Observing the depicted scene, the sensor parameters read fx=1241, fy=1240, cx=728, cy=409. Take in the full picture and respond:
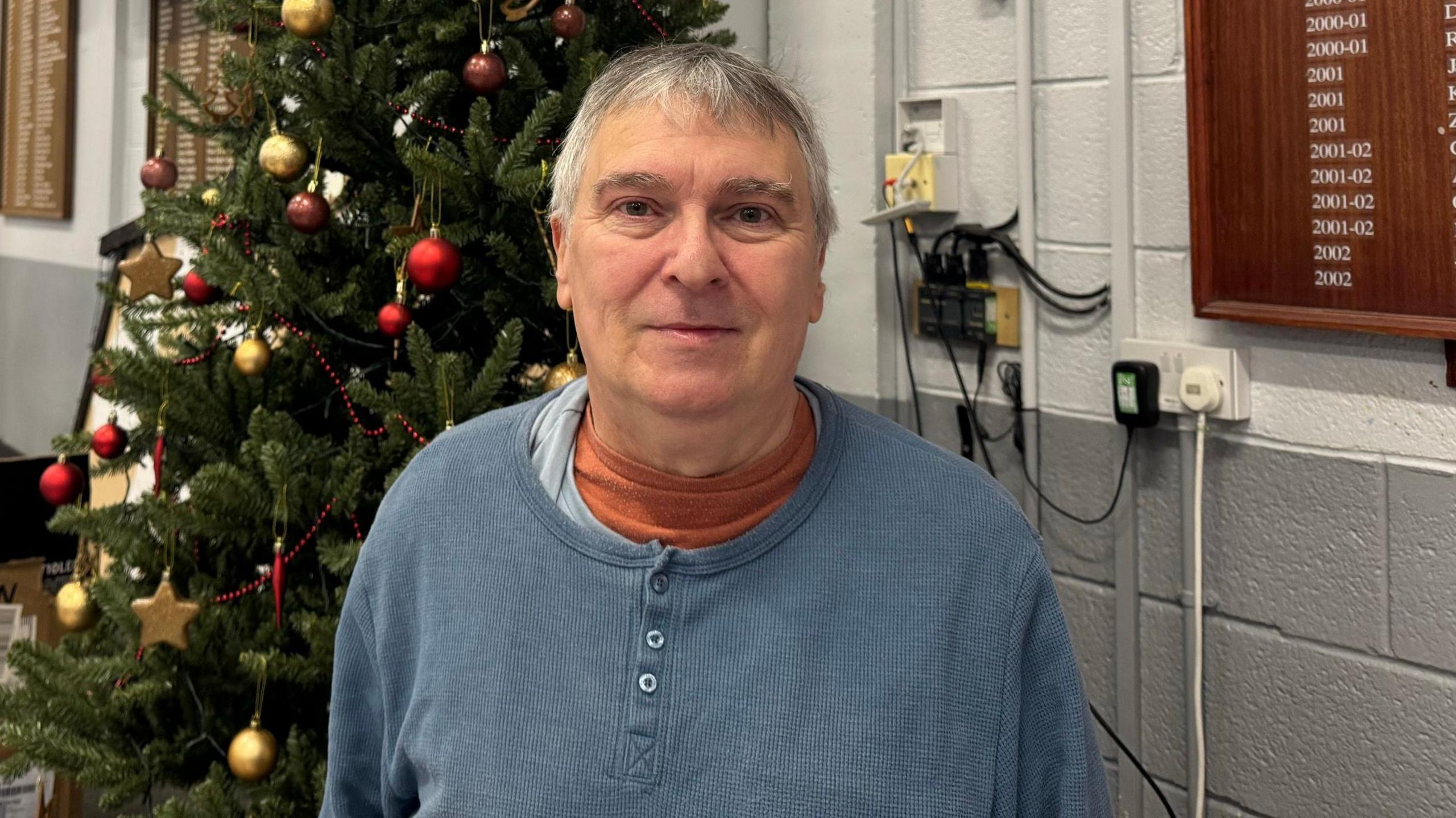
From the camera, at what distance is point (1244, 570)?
1.76 m

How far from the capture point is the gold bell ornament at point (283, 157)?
5.46 feet

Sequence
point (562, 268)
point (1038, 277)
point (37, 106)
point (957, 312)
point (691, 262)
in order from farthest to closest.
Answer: point (37, 106) → point (957, 312) → point (1038, 277) → point (562, 268) → point (691, 262)

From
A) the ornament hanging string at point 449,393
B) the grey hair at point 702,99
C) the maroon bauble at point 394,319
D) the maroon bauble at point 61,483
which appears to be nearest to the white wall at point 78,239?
the maroon bauble at point 61,483

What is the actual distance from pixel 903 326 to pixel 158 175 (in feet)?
4.26

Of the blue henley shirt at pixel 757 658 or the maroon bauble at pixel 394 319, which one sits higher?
the maroon bauble at pixel 394 319

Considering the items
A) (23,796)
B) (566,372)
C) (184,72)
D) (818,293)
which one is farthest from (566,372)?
(184,72)

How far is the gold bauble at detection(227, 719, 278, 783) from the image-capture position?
1595 mm

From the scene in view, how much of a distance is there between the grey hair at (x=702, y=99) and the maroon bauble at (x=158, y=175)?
105 cm

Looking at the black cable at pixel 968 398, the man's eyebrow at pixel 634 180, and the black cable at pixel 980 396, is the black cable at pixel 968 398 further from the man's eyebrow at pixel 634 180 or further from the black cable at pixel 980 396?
the man's eyebrow at pixel 634 180

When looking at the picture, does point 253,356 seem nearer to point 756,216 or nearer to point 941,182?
point 756,216

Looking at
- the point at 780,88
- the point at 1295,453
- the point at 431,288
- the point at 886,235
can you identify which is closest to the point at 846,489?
the point at 780,88

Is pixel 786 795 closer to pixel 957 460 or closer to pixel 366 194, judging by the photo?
pixel 957 460

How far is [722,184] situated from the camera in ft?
3.55

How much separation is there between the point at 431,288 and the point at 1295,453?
3.85ft
